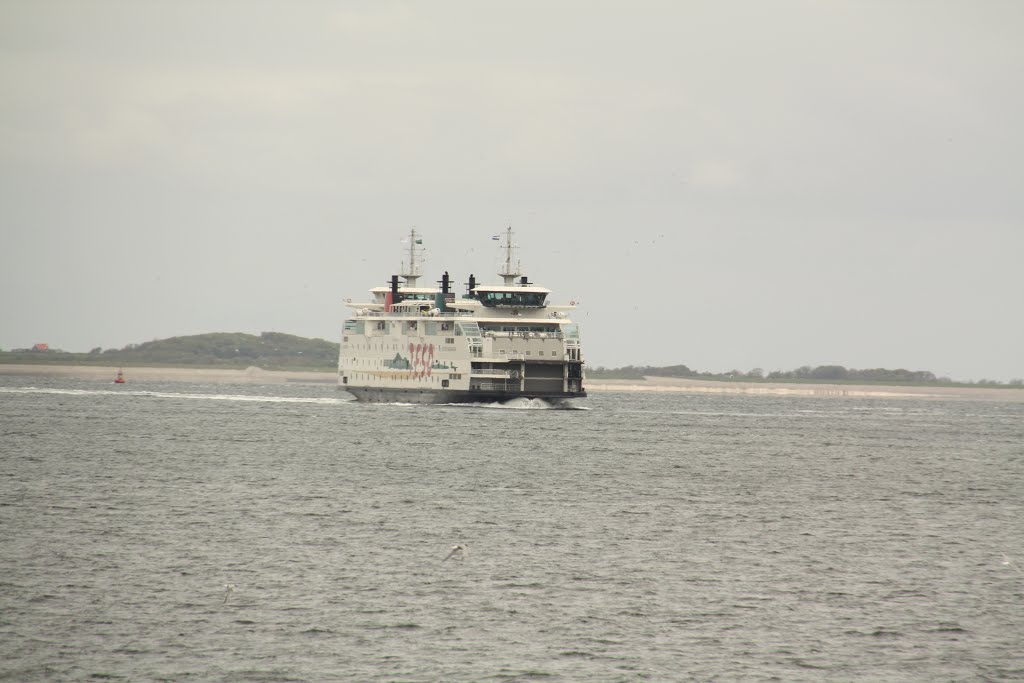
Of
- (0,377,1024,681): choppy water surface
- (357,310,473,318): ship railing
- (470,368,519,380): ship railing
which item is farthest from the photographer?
(357,310,473,318): ship railing

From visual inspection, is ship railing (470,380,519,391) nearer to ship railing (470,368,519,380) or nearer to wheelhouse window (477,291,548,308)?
ship railing (470,368,519,380)

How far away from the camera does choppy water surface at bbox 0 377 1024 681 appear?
26641 mm

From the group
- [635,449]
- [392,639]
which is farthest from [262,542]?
[635,449]

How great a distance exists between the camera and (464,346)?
344ft

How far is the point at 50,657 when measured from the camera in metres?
25.6

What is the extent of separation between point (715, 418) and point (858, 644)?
104423 millimetres

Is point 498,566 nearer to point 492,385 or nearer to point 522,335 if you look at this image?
point 522,335

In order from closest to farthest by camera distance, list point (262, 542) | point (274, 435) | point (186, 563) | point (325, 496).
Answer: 1. point (186, 563)
2. point (262, 542)
3. point (325, 496)
4. point (274, 435)

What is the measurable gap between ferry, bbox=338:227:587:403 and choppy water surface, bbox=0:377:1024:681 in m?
28.6

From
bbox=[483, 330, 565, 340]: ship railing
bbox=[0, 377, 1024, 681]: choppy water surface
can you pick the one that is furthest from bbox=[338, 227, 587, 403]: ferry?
bbox=[0, 377, 1024, 681]: choppy water surface

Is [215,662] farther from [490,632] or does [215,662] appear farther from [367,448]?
[367,448]

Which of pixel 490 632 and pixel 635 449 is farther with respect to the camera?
pixel 635 449

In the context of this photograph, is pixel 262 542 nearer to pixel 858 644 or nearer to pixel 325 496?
pixel 325 496

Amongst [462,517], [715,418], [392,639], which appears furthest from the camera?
[715,418]
